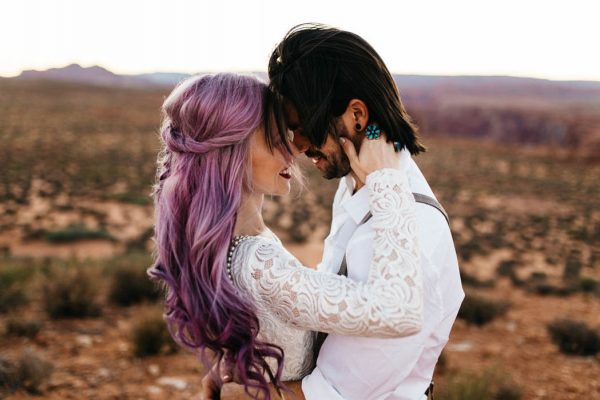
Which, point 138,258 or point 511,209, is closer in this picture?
point 138,258

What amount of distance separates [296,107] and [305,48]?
8.1 inches

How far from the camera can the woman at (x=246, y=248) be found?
66.6 inches

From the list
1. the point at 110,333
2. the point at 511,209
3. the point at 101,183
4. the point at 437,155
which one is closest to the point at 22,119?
the point at 101,183

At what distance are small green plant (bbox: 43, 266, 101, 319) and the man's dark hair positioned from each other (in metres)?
5.54

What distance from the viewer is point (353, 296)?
1.66m

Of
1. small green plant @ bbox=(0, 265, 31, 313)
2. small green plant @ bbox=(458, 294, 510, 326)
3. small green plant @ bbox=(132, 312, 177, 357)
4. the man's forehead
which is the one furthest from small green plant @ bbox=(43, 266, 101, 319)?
the man's forehead

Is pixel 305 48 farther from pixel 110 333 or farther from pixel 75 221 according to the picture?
pixel 75 221

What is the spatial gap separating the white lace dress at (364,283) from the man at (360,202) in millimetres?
110

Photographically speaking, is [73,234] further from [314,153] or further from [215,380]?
[314,153]

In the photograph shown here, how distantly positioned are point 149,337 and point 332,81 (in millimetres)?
4606

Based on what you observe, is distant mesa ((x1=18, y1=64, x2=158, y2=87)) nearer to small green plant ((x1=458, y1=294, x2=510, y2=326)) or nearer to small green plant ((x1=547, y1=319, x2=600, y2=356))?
small green plant ((x1=458, y1=294, x2=510, y2=326))

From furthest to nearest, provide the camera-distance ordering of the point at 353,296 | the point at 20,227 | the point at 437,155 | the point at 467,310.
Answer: the point at 437,155, the point at 20,227, the point at 467,310, the point at 353,296

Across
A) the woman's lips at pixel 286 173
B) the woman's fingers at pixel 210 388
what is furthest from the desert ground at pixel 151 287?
the woman's fingers at pixel 210 388

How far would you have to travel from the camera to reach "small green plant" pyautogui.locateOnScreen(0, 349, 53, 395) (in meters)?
4.71
